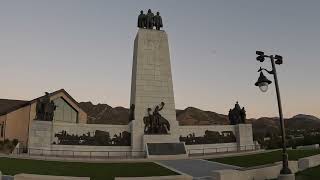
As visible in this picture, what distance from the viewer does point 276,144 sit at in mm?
43531

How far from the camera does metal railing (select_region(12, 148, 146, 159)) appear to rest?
3169 cm

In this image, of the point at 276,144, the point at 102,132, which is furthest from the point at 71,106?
the point at 276,144

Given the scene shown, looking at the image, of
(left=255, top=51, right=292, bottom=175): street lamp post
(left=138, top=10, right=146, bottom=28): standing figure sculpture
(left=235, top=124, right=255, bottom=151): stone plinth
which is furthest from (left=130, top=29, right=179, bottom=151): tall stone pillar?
(left=255, top=51, right=292, bottom=175): street lamp post

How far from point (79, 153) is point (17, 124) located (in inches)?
756

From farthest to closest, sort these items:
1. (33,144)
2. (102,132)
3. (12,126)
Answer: (12,126), (102,132), (33,144)

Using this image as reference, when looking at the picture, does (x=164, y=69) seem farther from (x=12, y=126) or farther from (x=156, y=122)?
(x=12, y=126)

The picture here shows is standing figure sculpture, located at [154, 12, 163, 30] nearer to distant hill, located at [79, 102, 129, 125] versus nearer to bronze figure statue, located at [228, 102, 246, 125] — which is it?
bronze figure statue, located at [228, 102, 246, 125]

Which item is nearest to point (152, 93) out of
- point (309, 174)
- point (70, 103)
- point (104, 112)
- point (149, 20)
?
point (149, 20)

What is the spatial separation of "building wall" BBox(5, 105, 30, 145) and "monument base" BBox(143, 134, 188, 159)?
20196 mm

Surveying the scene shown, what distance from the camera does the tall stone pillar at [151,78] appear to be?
36.5 meters

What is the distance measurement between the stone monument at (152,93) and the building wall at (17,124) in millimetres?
17620

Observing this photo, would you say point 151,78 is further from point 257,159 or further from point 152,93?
point 257,159

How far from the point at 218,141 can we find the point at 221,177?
1018 inches

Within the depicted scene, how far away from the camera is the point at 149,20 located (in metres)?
39.8
